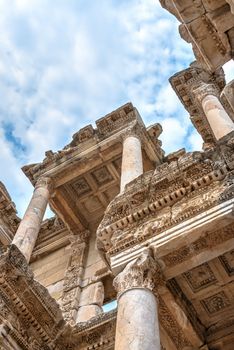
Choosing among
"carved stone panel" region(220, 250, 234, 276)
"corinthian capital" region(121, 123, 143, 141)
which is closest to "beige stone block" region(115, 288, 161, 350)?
"carved stone panel" region(220, 250, 234, 276)

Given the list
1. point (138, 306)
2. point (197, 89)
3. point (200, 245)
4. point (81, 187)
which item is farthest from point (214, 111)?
point (138, 306)

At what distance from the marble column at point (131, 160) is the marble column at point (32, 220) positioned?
276cm

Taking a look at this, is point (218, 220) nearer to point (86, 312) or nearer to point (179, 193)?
point (179, 193)

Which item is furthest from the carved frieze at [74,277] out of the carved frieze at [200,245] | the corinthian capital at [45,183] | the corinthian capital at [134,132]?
the carved frieze at [200,245]

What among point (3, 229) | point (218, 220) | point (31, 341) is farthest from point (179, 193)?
point (3, 229)

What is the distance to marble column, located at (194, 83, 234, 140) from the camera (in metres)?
12.7

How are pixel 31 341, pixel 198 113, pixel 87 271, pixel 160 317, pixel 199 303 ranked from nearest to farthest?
1. pixel 160 317
2. pixel 199 303
3. pixel 31 341
4. pixel 87 271
5. pixel 198 113

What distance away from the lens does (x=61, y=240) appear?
17281mm

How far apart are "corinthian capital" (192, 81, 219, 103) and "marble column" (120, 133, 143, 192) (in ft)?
7.66

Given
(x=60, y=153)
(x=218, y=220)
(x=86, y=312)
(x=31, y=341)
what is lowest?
(x=86, y=312)

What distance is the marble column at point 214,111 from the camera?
1272cm

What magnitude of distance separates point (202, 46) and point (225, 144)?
1.87m

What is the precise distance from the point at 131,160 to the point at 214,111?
9.30 feet

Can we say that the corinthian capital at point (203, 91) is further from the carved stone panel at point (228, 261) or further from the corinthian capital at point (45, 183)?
the carved stone panel at point (228, 261)
